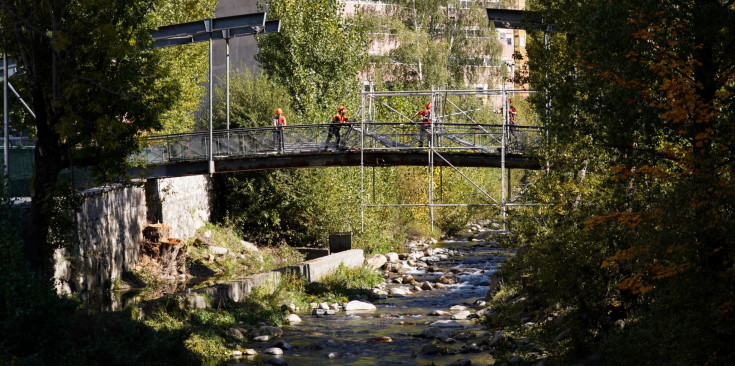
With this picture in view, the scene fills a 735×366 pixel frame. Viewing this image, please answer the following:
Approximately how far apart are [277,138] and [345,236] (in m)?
4.13

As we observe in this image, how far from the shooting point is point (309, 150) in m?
30.1

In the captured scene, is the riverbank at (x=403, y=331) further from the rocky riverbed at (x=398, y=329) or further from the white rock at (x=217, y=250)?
the white rock at (x=217, y=250)

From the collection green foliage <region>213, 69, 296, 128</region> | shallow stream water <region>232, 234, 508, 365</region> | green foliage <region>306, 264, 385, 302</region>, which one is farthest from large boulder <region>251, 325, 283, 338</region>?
green foliage <region>213, 69, 296, 128</region>

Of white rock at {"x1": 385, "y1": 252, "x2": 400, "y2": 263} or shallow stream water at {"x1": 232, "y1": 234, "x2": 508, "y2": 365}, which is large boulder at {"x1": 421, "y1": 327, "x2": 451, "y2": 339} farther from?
white rock at {"x1": 385, "y1": 252, "x2": 400, "y2": 263}

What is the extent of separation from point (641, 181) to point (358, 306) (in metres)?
11.6

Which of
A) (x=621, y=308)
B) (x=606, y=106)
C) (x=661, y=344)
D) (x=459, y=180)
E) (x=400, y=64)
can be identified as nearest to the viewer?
(x=661, y=344)

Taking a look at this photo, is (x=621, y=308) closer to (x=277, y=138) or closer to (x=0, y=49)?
(x=0, y=49)

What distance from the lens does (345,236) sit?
31.3 meters

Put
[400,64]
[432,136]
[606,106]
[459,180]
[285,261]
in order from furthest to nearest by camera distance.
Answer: [400,64] → [459,180] → [285,261] → [432,136] → [606,106]

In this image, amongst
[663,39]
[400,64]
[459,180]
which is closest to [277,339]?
[663,39]

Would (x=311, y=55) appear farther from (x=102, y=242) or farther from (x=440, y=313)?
(x=440, y=313)

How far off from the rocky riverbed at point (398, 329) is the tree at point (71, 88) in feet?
14.5

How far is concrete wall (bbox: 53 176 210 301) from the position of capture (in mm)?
20109

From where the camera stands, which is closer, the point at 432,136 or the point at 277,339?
the point at 277,339
